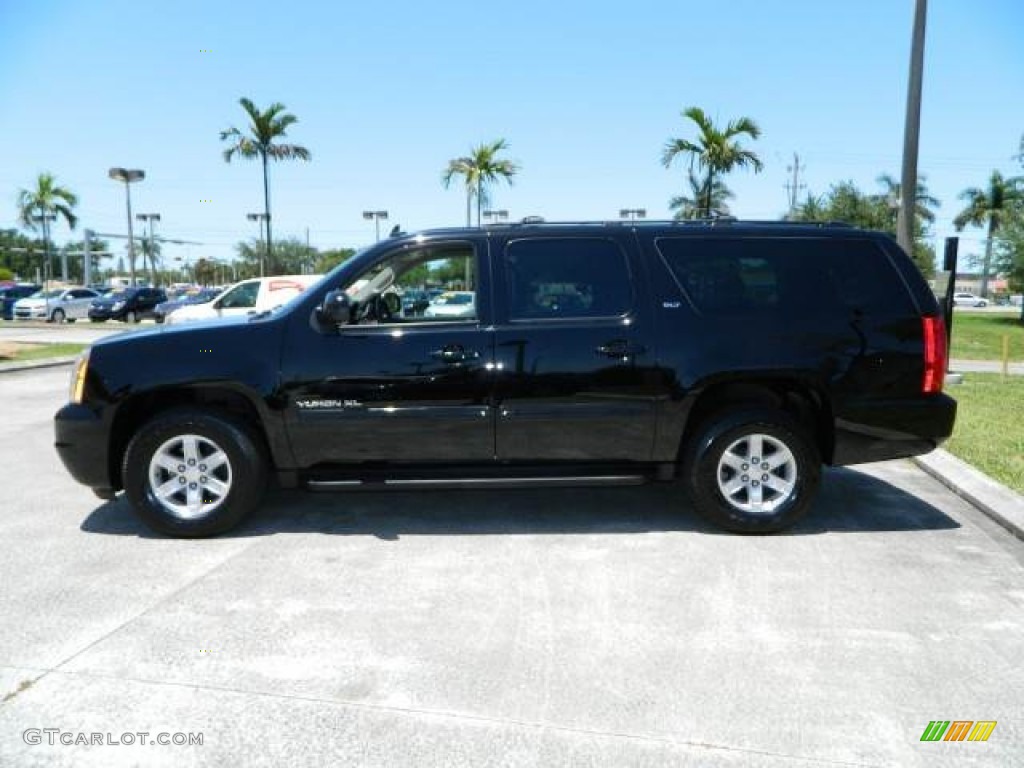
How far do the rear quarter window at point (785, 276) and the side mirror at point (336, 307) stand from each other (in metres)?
1.93

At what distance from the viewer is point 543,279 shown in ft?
16.2

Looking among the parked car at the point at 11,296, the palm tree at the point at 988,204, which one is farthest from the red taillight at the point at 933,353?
the palm tree at the point at 988,204

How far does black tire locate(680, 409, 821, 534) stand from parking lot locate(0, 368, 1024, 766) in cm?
16

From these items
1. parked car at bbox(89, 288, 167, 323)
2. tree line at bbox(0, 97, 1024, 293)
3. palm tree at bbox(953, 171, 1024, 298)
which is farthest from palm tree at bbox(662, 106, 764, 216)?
palm tree at bbox(953, 171, 1024, 298)

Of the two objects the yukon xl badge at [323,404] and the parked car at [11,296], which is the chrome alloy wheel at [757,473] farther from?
the parked car at [11,296]

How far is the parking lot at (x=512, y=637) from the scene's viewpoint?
2785 millimetres

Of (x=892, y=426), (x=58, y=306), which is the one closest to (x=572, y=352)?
(x=892, y=426)

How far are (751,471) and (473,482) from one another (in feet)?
5.67

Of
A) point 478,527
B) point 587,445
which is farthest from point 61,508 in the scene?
point 587,445

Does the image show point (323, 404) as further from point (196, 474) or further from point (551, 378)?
point (551, 378)

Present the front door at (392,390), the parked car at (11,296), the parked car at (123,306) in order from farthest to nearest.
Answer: the parked car at (11,296)
the parked car at (123,306)
the front door at (392,390)

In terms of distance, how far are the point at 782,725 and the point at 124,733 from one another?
91.6 inches

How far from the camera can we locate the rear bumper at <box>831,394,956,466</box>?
4969 mm

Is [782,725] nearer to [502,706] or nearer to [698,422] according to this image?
[502,706]
